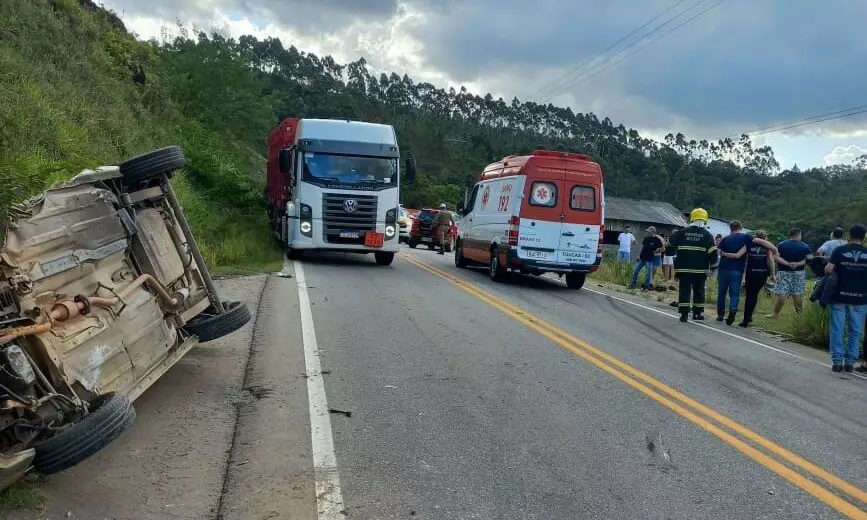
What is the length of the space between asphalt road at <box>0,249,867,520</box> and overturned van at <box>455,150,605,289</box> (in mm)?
5404

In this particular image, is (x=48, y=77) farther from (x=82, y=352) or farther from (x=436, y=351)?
(x=82, y=352)

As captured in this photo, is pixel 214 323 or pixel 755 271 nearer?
pixel 214 323

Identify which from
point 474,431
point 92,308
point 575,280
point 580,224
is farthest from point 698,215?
point 92,308

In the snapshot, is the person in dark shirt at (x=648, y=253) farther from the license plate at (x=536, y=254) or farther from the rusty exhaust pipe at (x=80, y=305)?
the rusty exhaust pipe at (x=80, y=305)

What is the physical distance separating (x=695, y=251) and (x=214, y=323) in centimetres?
879

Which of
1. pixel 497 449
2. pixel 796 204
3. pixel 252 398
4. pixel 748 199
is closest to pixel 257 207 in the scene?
pixel 252 398

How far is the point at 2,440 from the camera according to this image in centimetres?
376

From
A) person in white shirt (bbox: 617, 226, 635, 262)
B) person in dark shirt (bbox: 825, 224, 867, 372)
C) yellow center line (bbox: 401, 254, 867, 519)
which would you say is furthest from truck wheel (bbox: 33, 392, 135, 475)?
person in white shirt (bbox: 617, 226, 635, 262)

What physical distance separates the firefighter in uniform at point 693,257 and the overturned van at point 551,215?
313cm

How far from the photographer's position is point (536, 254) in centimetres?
1516

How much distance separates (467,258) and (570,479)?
1446cm

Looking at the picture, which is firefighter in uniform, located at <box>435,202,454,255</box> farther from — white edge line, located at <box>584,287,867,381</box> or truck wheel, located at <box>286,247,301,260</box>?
white edge line, located at <box>584,287,867,381</box>

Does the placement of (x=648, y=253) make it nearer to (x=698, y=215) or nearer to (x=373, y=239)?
(x=698, y=215)

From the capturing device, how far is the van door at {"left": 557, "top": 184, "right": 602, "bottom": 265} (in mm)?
15250
